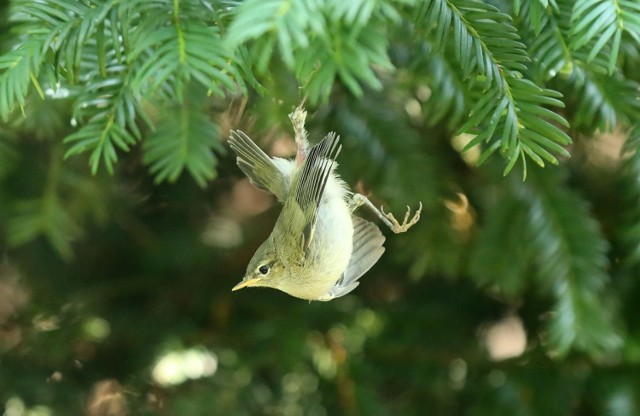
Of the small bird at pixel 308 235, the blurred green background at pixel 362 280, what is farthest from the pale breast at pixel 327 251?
→ the blurred green background at pixel 362 280

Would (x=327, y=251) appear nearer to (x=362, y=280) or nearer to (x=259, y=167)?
(x=259, y=167)

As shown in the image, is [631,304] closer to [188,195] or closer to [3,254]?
[188,195]

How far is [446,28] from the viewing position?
1.87 feet

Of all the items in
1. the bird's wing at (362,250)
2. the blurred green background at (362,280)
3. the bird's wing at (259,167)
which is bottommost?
the blurred green background at (362,280)

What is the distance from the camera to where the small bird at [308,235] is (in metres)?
0.74

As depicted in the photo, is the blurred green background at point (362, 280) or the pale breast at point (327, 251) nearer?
the pale breast at point (327, 251)

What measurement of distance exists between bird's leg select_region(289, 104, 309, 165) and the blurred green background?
3.5 inches

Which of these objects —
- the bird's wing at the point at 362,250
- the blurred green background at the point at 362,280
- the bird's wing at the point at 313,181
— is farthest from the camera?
the blurred green background at the point at 362,280

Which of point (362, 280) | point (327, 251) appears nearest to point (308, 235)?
point (327, 251)

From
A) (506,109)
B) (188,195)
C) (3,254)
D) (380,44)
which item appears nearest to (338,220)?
(506,109)

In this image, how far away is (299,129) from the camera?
0.72 m

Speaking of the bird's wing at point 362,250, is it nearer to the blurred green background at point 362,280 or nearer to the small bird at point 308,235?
the small bird at point 308,235

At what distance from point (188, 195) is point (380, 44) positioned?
0.97 metres

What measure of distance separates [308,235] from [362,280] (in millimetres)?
681
